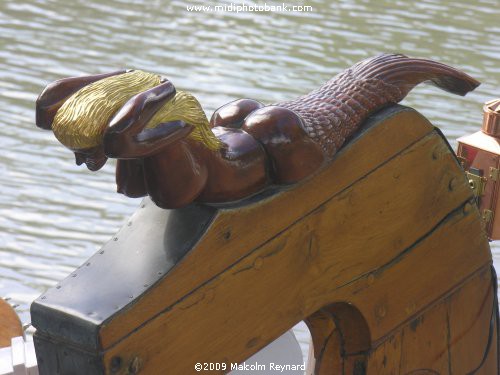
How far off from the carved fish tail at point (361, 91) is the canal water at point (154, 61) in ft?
4.59

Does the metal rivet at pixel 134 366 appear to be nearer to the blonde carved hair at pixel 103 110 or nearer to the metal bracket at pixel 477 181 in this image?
the blonde carved hair at pixel 103 110

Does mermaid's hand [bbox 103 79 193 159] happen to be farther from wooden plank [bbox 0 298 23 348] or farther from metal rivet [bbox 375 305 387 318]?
wooden plank [bbox 0 298 23 348]

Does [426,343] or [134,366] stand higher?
[134,366]

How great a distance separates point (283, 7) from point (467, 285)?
3988 mm

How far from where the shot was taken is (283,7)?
490cm

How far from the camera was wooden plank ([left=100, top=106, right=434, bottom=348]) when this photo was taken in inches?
30.1

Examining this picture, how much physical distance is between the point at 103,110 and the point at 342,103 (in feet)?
0.88

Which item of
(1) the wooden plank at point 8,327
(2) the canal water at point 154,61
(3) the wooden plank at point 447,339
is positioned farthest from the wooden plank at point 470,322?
(2) the canal water at point 154,61

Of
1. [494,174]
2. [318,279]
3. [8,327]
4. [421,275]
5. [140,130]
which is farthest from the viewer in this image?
[8,327]

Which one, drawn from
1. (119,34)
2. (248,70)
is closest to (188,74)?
(248,70)

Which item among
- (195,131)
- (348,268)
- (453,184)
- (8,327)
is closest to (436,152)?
(453,184)

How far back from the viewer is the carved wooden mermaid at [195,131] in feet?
2.44

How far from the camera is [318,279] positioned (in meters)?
0.89

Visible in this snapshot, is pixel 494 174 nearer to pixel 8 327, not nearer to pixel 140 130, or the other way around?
pixel 140 130
